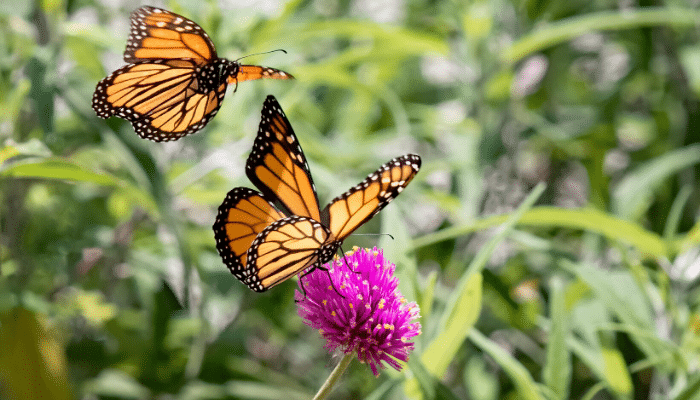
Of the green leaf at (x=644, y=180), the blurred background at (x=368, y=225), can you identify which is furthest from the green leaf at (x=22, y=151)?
the green leaf at (x=644, y=180)

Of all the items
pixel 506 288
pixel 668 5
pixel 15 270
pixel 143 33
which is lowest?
pixel 506 288

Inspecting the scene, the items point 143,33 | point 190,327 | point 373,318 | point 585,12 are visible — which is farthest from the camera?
point 585,12

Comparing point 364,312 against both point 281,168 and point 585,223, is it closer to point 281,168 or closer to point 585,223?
point 281,168

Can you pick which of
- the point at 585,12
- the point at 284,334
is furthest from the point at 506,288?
the point at 585,12

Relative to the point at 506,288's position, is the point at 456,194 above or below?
above

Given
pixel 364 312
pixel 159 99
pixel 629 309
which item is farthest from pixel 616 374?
pixel 159 99

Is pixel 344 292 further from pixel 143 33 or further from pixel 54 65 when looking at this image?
pixel 54 65
